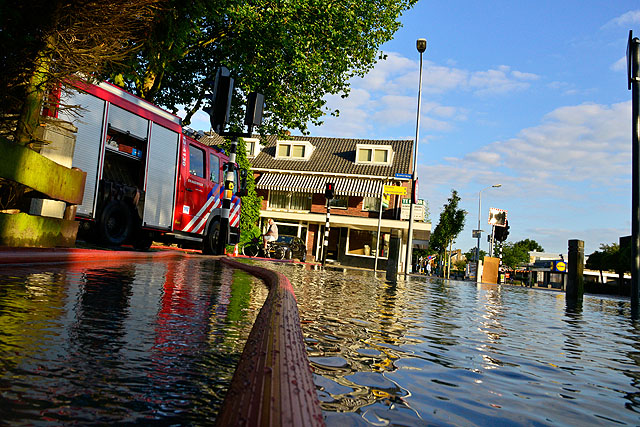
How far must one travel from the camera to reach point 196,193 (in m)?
12.6

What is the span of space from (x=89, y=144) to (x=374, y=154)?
29.5 metres

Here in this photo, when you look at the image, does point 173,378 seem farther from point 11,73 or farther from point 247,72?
point 247,72

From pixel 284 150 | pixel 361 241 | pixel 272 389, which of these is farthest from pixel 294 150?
pixel 272 389

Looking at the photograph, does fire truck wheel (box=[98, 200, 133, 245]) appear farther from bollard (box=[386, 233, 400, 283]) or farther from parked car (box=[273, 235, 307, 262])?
parked car (box=[273, 235, 307, 262])

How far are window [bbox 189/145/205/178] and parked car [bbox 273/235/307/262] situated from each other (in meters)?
11.6

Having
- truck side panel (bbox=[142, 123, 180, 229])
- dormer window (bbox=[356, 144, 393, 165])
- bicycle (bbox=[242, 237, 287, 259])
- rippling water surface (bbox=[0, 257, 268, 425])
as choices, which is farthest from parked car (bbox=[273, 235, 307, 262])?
rippling water surface (bbox=[0, 257, 268, 425])

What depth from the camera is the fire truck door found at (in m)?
12.4

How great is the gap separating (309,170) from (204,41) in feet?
63.7

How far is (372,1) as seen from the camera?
63.1 feet

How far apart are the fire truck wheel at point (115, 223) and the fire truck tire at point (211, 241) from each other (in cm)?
281

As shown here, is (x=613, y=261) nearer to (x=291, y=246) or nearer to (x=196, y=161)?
(x=291, y=246)

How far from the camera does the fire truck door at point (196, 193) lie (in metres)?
12.4

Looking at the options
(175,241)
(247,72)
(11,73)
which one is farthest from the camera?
(247,72)

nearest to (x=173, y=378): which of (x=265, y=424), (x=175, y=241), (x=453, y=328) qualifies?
(x=265, y=424)
